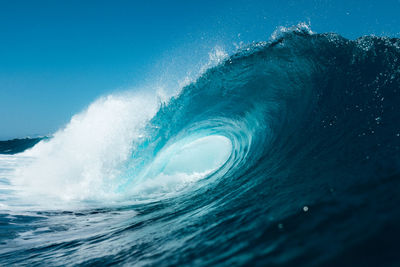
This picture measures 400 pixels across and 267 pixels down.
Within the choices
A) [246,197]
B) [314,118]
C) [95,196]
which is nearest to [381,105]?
[314,118]

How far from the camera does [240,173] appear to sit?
5730 millimetres

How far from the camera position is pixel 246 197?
12.0 ft

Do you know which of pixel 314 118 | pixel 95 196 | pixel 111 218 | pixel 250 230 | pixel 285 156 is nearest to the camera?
pixel 250 230

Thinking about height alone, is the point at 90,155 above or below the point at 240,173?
above

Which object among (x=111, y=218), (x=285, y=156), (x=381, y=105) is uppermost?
(x=381, y=105)

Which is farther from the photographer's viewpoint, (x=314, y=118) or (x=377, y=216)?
(x=314, y=118)

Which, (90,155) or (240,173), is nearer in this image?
(240,173)

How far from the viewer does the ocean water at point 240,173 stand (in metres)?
1.87

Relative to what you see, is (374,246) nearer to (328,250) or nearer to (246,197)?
(328,250)

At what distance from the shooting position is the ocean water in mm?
1872

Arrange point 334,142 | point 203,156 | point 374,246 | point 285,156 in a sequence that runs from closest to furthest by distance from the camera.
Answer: point 374,246, point 334,142, point 285,156, point 203,156

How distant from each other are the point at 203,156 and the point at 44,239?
6.28 m

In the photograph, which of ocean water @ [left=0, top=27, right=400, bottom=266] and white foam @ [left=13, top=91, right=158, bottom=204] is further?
white foam @ [left=13, top=91, right=158, bottom=204]

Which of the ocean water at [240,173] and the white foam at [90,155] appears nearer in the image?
the ocean water at [240,173]
